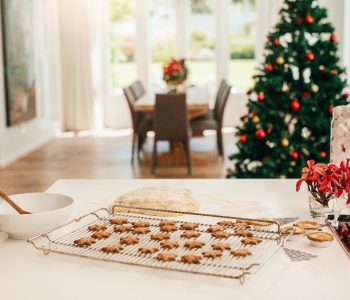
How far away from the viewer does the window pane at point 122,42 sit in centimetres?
1047

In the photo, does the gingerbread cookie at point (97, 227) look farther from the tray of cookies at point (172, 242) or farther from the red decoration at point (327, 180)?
the red decoration at point (327, 180)

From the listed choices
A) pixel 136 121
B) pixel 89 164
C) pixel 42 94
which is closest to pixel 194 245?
pixel 136 121

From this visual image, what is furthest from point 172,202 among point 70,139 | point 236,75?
point 236,75

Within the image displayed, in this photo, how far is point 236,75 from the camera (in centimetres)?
1063

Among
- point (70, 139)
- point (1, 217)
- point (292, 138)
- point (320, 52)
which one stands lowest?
point (70, 139)

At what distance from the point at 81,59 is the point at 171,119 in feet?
13.4

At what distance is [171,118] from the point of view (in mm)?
6609

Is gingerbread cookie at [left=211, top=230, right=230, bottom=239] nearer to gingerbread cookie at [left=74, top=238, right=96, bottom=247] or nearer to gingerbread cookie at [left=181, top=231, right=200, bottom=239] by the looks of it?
gingerbread cookie at [left=181, top=231, right=200, bottom=239]

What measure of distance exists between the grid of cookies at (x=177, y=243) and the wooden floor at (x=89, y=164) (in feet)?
14.7

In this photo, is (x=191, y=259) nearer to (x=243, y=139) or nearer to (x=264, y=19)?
(x=243, y=139)

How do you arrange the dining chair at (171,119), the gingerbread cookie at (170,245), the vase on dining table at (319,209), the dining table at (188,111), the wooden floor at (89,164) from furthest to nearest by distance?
the dining table at (188,111) → the wooden floor at (89,164) → the dining chair at (171,119) → the vase on dining table at (319,209) → the gingerbread cookie at (170,245)

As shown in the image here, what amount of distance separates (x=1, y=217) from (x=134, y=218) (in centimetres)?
38

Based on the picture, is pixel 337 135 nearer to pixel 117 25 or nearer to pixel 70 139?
pixel 70 139

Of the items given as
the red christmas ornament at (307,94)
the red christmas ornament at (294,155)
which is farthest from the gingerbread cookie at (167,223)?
the red christmas ornament at (307,94)
